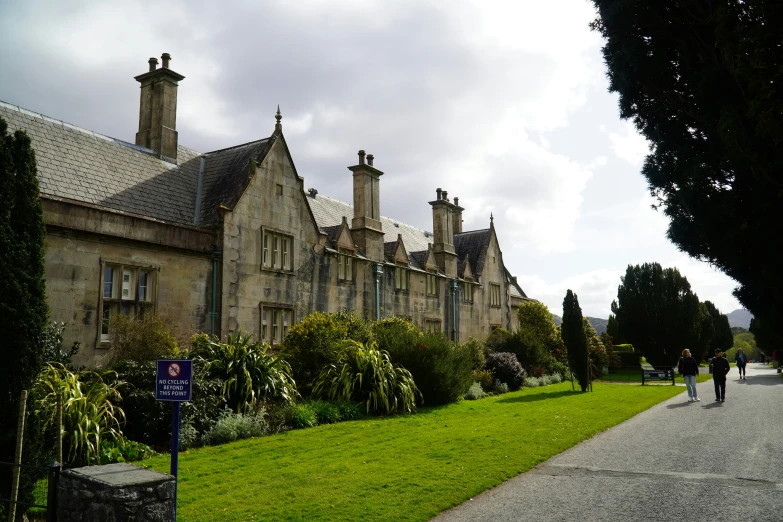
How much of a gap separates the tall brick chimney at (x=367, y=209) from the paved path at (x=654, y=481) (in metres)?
14.7

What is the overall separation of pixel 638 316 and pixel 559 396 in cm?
2140

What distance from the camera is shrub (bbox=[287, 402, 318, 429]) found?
13.2 metres

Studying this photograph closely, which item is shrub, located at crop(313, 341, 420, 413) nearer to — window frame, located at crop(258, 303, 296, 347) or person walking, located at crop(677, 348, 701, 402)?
window frame, located at crop(258, 303, 296, 347)

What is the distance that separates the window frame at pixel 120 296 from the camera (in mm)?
14781

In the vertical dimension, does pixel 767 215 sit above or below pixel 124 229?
below

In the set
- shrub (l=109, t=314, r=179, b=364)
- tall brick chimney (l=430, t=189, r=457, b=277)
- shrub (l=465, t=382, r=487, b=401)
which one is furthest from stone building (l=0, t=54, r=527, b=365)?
shrub (l=465, t=382, r=487, b=401)

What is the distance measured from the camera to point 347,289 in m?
23.7

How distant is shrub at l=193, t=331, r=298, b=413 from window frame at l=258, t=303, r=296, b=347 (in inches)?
175

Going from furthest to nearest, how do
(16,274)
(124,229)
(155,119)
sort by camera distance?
(155,119) → (124,229) → (16,274)

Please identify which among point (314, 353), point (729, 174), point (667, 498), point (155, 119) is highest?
point (155, 119)

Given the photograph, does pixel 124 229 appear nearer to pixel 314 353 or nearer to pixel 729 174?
pixel 314 353

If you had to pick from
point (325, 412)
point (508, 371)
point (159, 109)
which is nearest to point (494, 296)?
point (508, 371)

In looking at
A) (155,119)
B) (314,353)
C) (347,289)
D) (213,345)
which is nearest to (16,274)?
(213,345)

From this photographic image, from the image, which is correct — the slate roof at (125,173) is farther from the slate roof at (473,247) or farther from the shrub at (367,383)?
the slate roof at (473,247)
